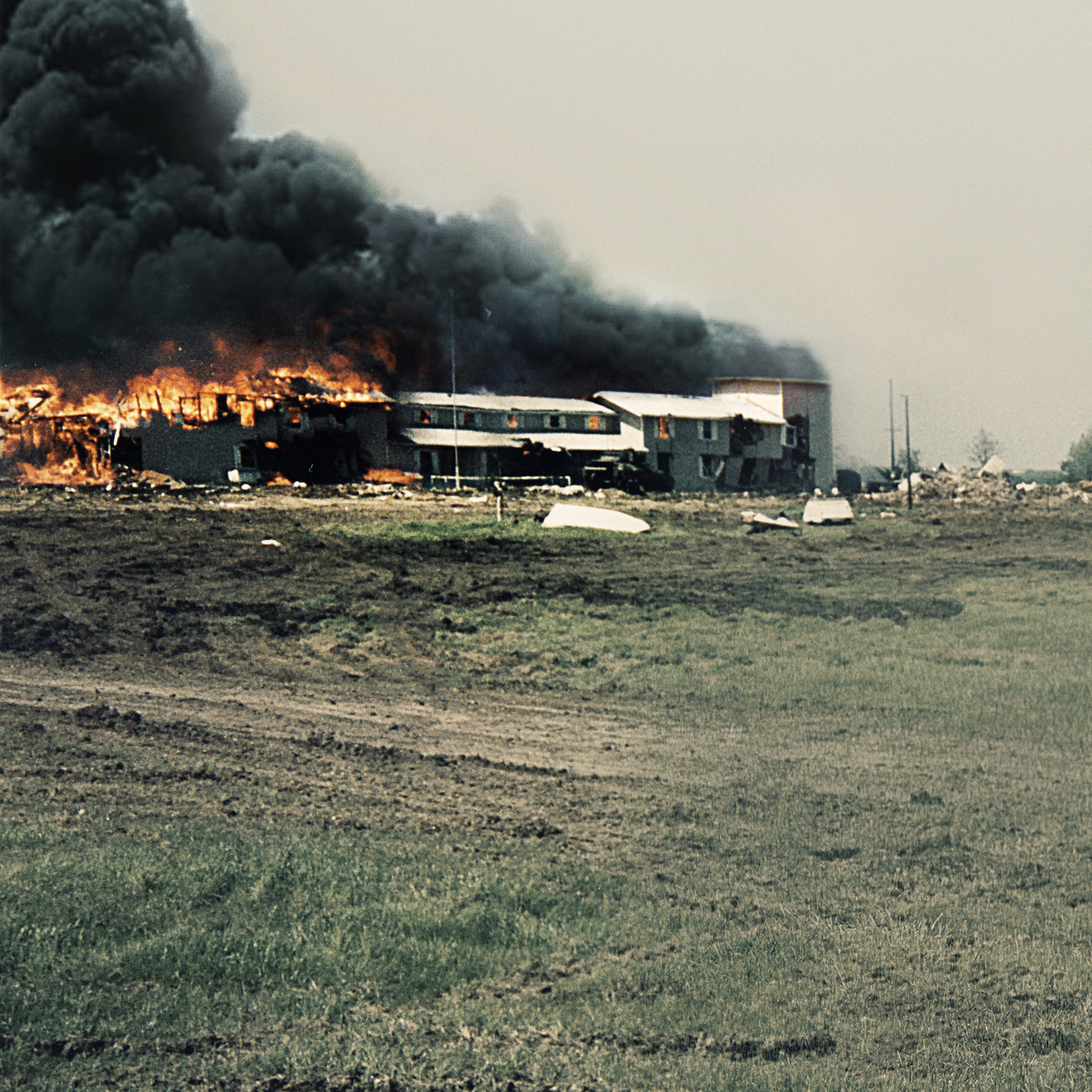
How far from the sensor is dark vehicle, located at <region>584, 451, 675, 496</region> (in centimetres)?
4509

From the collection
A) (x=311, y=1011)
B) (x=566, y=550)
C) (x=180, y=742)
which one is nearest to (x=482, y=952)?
(x=311, y=1011)

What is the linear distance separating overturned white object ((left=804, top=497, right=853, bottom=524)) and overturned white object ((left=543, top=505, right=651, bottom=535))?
582 centimetres

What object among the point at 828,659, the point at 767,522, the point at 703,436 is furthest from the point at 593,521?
the point at 703,436

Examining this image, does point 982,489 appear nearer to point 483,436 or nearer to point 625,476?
point 625,476

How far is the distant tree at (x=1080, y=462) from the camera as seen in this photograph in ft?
196

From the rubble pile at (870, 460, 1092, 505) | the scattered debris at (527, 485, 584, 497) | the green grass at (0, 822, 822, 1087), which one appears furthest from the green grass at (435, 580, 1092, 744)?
the rubble pile at (870, 460, 1092, 505)

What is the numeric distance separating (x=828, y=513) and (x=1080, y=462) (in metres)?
36.1

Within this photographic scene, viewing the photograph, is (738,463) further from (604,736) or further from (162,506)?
(604,736)

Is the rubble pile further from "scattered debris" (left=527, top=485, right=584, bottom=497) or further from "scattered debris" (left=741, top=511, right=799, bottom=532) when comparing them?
"scattered debris" (left=741, top=511, right=799, bottom=532)

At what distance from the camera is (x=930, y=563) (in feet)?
87.4

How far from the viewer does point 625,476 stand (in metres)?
46.3

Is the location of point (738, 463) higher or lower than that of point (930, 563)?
higher

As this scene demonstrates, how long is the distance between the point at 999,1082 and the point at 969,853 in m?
3.78

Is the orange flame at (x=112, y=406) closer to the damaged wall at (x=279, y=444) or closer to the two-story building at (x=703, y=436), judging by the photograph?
the damaged wall at (x=279, y=444)
